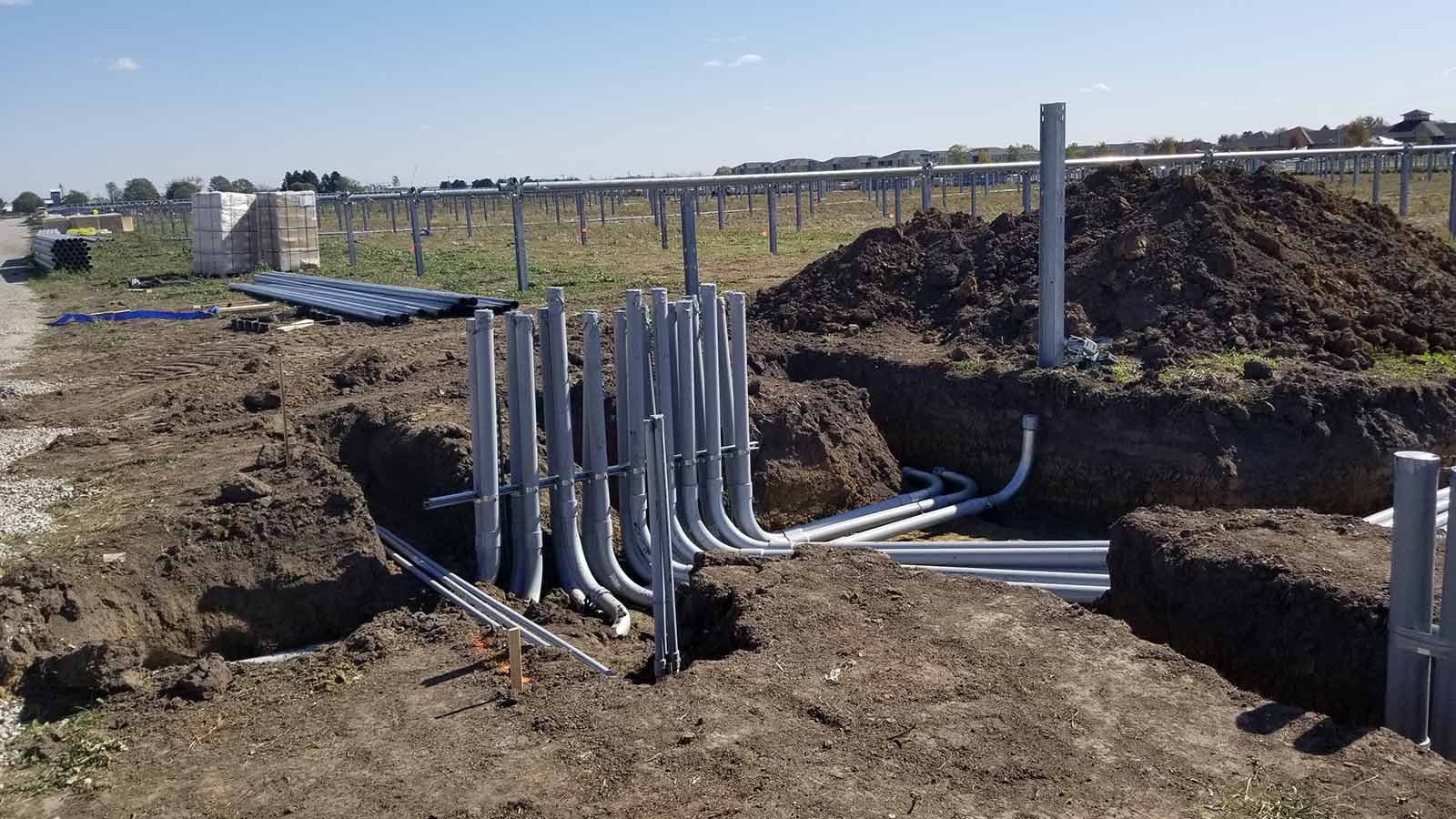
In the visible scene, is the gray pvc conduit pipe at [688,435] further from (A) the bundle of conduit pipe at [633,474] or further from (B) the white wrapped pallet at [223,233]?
(B) the white wrapped pallet at [223,233]

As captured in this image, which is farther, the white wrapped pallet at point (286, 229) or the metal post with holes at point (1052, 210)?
the white wrapped pallet at point (286, 229)

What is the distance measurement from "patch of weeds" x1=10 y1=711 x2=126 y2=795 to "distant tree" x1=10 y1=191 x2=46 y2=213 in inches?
3420

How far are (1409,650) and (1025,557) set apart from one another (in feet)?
9.74

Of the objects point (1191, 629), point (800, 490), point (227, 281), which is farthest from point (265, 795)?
point (227, 281)

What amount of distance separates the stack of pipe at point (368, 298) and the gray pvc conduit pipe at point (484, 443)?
7270 mm

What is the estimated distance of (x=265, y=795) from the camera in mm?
4203

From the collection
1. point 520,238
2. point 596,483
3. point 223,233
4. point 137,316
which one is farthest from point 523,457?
point 223,233

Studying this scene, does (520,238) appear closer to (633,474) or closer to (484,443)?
(633,474)

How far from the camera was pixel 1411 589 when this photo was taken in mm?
4309

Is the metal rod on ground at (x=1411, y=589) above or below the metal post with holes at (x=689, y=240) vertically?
below

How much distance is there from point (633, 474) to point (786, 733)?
3185 millimetres

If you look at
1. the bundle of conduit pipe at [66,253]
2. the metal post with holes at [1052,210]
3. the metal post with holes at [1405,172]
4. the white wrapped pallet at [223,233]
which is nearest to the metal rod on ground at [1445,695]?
the metal post with holes at [1052,210]

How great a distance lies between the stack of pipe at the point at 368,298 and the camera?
621 inches

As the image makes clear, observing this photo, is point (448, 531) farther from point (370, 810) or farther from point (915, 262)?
point (915, 262)
